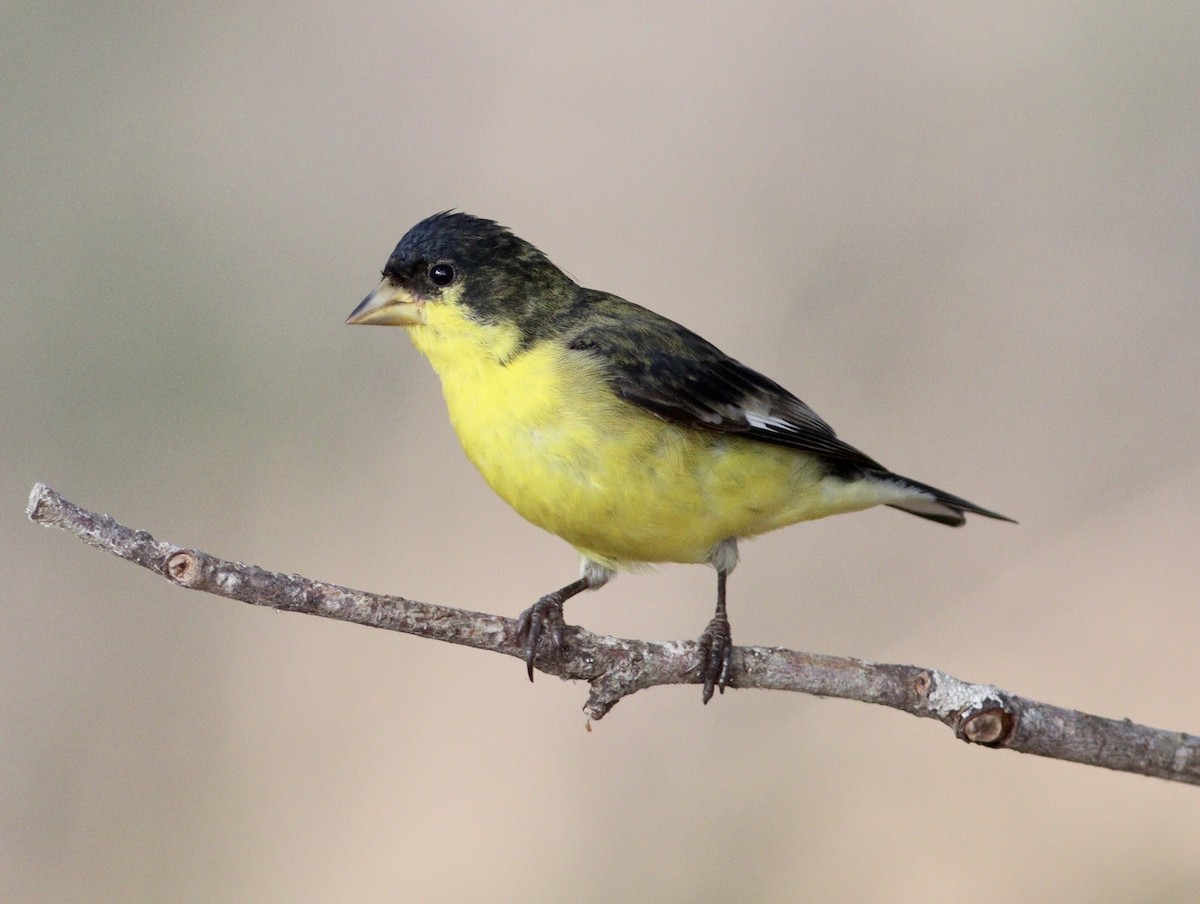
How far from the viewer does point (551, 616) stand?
12.4ft

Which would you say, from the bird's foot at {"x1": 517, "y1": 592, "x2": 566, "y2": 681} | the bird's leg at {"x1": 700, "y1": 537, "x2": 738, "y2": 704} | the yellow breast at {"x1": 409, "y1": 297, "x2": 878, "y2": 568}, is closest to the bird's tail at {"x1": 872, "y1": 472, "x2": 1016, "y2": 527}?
the yellow breast at {"x1": 409, "y1": 297, "x2": 878, "y2": 568}

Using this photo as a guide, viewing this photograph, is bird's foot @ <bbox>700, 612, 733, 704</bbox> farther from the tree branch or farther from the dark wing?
the dark wing

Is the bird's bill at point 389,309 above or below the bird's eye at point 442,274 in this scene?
below

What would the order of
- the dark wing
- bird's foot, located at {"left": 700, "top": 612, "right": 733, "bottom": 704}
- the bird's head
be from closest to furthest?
bird's foot, located at {"left": 700, "top": 612, "right": 733, "bottom": 704}, the dark wing, the bird's head

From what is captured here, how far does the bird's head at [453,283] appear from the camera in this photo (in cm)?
417

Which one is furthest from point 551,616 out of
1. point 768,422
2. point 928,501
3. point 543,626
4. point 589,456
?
point 928,501

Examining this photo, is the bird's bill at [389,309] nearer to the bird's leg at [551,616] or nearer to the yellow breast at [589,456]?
the yellow breast at [589,456]

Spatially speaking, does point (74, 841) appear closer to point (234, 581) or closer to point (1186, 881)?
point (234, 581)

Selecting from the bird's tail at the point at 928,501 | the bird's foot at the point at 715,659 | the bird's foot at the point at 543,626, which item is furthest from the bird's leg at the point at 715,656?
A: the bird's tail at the point at 928,501

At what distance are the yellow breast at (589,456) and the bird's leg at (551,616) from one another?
0.68 ft

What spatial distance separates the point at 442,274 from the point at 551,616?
1.24m

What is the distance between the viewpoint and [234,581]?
265 centimetres

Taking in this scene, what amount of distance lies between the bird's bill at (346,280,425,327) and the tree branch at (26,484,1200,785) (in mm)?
1355

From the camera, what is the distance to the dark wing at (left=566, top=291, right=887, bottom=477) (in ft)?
13.2
